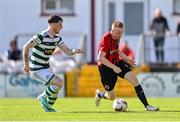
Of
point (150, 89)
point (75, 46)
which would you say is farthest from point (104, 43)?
point (75, 46)

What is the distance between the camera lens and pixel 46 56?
1745 cm

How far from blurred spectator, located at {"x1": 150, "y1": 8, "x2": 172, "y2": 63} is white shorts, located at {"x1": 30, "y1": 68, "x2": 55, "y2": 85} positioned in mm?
12700

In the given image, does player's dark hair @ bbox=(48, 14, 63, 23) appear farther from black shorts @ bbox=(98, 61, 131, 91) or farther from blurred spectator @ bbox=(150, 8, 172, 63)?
blurred spectator @ bbox=(150, 8, 172, 63)

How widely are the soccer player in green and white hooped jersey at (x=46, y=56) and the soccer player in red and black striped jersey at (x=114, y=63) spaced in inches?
23.7

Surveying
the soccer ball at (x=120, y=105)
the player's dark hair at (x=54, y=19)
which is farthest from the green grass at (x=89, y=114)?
the player's dark hair at (x=54, y=19)

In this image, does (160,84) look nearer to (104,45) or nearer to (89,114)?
(104,45)

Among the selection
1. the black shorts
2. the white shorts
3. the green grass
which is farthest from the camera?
the black shorts

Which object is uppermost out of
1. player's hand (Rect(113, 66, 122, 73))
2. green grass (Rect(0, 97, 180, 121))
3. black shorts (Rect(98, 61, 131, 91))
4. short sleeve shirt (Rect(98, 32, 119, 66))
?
short sleeve shirt (Rect(98, 32, 119, 66))

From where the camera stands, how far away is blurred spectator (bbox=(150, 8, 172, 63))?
97.7 ft

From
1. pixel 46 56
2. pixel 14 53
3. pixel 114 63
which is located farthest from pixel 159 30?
pixel 46 56

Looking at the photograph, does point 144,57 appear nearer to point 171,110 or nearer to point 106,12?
point 106,12

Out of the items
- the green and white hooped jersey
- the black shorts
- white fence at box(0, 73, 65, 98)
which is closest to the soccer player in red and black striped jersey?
the black shorts

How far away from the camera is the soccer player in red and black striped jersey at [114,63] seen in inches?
691

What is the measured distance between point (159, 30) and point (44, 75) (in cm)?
1329
